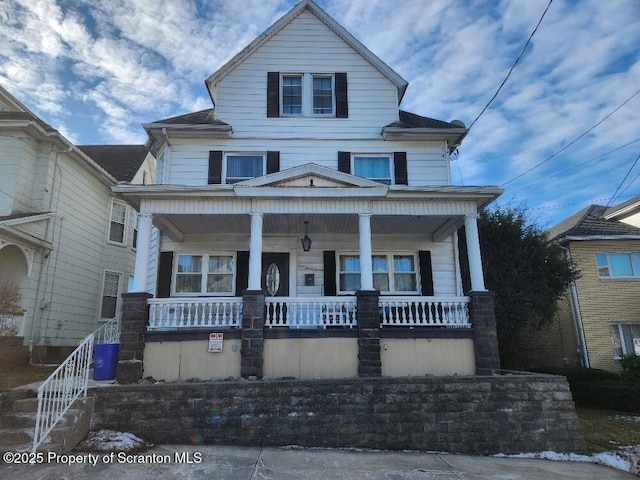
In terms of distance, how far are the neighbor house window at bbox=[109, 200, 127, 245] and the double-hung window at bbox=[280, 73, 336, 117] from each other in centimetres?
755

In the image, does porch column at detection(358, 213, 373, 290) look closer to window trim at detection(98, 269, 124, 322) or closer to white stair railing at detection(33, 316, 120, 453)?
white stair railing at detection(33, 316, 120, 453)

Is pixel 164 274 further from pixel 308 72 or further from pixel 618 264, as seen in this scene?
pixel 618 264

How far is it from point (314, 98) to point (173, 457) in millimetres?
9260

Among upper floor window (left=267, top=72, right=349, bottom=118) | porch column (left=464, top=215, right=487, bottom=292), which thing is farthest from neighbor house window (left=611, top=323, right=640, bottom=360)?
upper floor window (left=267, top=72, right=349, bottom=118)

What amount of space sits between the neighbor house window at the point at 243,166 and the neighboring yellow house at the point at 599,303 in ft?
37.5

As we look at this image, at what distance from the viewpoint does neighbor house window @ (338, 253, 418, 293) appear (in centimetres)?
1052

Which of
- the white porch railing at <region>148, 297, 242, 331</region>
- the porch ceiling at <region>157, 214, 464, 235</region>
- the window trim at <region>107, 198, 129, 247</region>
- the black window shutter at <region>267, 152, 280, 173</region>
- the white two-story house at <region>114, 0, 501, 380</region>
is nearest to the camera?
the white two-story house at <region>114, 0, 501, 380</region>

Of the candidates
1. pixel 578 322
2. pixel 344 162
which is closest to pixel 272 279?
pixel 344 162

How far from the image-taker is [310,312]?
27.9ft

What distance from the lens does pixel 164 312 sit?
8.13 metres

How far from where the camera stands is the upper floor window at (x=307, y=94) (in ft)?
37.0

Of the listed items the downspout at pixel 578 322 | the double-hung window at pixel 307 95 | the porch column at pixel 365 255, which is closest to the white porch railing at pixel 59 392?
the porch column at pixel 365 255

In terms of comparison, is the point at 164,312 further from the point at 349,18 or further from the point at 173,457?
the point at 349,18

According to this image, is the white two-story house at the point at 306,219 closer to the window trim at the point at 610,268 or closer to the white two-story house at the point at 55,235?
the white two-story house at the point at 55,235
